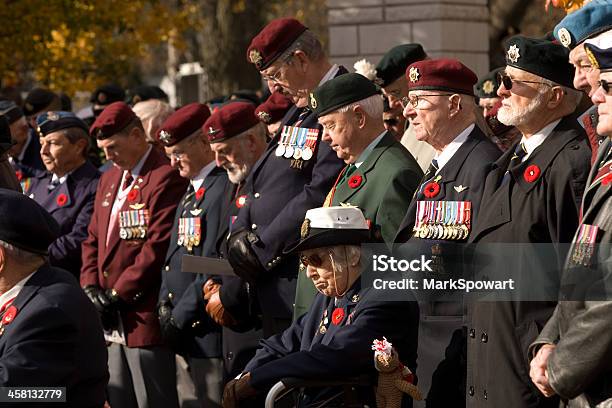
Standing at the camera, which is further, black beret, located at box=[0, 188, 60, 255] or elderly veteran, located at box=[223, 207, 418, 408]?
black beret, located at box=[0, 188, 60, 255]

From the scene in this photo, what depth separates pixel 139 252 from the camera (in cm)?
862

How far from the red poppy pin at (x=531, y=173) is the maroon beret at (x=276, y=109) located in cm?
292

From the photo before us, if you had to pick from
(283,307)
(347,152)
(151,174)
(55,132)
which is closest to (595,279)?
(347,152)

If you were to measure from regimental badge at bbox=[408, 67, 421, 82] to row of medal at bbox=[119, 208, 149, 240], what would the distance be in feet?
9.19

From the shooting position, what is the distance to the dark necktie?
559 cm

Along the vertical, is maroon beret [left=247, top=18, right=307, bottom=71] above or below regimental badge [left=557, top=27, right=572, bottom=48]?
below

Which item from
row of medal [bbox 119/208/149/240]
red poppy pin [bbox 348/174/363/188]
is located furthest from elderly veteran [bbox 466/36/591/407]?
row of medal [bbox 119/208/149/240]

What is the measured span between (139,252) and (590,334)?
4853mm

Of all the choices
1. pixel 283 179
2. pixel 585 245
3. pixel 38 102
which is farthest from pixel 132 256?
pixel 585 245

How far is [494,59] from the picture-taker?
15320 mm

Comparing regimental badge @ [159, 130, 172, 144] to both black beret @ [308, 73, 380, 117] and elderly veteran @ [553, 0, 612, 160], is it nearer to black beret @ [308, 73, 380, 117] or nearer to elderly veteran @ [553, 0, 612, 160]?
black beret @ [308, 73, 380, 117]

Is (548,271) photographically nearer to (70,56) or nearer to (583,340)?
(583,340)

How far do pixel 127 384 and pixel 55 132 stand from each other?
82.7 inches

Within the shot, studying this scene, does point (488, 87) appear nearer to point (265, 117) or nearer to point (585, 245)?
point (265, 117)
